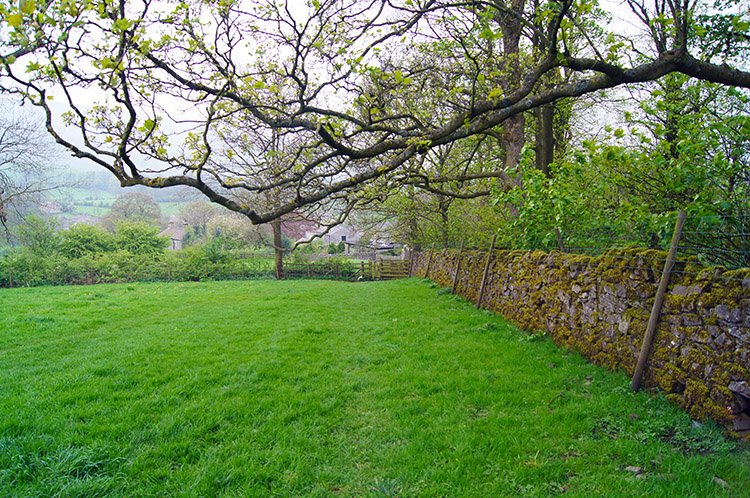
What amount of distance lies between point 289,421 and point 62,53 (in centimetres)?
532

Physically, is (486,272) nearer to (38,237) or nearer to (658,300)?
(658,300)

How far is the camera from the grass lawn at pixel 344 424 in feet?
8.19

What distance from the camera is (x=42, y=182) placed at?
1905 centimetres

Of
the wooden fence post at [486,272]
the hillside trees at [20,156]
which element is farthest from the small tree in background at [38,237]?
the wooden fence post at [486,272]

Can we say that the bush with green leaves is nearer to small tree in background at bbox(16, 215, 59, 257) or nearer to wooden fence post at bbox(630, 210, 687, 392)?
small tree in background at bbox(16, 215, 59, 257)

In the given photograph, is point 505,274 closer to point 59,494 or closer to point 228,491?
point 228,491

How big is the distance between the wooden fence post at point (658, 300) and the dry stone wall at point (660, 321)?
2.5 inches

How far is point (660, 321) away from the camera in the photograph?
3494 millimetres

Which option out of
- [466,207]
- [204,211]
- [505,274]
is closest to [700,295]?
[505,274]

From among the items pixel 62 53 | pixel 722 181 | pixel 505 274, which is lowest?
pixel 505 274

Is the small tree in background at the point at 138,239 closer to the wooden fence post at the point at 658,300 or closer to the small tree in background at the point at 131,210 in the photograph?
the small tree in background at the point at 131,210

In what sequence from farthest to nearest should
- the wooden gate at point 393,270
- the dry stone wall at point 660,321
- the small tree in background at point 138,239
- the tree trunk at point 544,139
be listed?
the wooden gate at point 393,270 < the small tree in background at point 138,239 < the tree trunk at point 544,139 < the dry stone wall at point 660,321

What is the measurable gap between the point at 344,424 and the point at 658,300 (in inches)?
129

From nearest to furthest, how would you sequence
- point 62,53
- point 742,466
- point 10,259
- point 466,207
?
point 742,466, point 62,53, point 466,207, point 10,259
